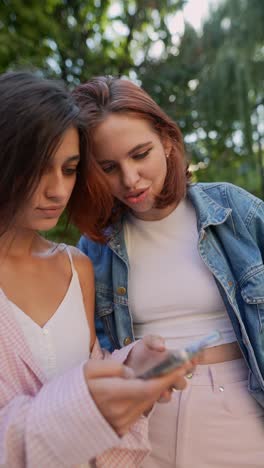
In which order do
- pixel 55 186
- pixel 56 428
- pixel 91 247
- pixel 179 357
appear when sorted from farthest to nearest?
pixel 91 247, pixel 55 186, pixel 56 428, pixel 179 357

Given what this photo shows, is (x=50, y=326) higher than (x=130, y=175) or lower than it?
lower

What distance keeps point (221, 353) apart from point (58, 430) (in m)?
0.72

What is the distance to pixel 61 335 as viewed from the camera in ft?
4.42

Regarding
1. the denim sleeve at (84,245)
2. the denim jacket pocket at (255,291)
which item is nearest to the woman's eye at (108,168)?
the denim sleeve at (84,245)

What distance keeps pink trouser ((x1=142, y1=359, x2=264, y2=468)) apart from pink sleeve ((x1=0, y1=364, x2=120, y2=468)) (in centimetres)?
55

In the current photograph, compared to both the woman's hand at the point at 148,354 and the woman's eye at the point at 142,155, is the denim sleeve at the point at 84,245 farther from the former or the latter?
the woman's hand at the point at 148,354

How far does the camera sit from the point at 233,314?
150cm

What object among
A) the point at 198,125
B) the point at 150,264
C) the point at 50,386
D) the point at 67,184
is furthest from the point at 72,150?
the point at 198,125

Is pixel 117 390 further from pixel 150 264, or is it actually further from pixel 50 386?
pixel 150 264

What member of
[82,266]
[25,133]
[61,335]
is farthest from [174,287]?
[25,133]

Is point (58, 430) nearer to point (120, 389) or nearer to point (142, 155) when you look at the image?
point (120, 389)

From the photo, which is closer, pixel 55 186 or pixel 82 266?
pixel 55 186

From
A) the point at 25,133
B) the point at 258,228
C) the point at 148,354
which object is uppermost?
the point at 25,133

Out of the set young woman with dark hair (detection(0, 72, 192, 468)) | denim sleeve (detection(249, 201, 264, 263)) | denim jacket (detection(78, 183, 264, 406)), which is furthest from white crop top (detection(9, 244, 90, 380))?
denim sleeve (detection(249, 201, 264, 263))
